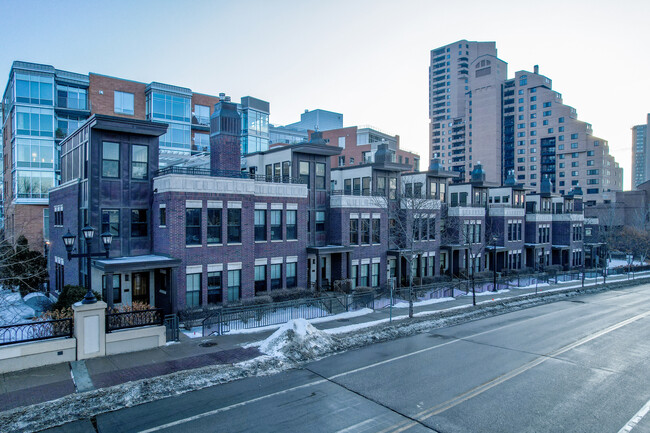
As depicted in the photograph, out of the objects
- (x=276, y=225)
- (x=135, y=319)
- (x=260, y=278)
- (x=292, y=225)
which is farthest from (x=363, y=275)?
(x=135, y=319)

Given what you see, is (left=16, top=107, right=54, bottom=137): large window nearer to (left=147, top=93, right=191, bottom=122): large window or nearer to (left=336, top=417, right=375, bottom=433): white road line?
(left=147, top=93, right=191, bottom=122): large window

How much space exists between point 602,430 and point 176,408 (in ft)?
34.3

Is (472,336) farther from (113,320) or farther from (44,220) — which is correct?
(44,220)

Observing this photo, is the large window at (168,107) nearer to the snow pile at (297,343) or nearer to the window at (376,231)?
the window at (376,231)

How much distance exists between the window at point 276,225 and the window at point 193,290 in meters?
5.77

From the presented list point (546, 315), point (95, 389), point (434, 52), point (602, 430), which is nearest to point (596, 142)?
point (434, 52)

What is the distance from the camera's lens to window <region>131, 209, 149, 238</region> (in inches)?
884

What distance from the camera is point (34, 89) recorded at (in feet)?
132

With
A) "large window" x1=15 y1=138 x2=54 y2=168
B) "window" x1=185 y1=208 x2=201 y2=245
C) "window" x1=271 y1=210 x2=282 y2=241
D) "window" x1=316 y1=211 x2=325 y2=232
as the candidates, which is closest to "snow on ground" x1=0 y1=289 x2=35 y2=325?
"window" x1=185 y1=208 x2=201 y2=245

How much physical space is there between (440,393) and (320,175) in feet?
68.4

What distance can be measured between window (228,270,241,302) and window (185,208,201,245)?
2711 millimetres

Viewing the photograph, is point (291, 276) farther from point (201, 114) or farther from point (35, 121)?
point (201, 114)

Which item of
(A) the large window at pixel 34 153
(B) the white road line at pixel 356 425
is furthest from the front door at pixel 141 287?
(A) the large window at pixel 34 153

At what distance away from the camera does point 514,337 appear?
17.9 meters
